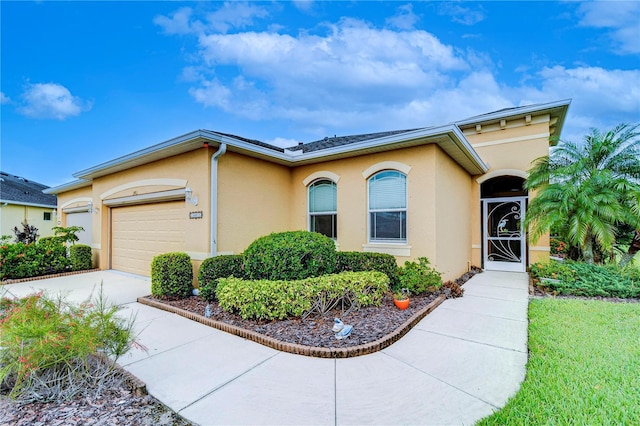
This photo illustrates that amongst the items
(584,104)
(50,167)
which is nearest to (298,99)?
(584,104)

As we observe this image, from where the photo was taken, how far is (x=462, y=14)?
27.2 ft

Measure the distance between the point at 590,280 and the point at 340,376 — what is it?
733 centimetres

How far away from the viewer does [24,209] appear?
59.2ft

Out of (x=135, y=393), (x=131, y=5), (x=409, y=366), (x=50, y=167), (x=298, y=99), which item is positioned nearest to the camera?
(x=135, y=393)

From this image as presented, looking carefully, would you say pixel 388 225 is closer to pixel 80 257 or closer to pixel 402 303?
pixel 402 303

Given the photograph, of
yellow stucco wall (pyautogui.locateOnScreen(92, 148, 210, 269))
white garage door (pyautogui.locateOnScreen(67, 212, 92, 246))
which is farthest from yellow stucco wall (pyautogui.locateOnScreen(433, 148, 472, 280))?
white garage door (pyautogui.locateOnScreen(67, 212, 92, 246))

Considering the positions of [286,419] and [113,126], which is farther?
[113,126]

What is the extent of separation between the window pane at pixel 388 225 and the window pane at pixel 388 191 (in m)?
0.20

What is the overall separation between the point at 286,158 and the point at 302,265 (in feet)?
12.2

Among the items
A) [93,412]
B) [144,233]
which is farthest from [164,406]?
[144,233]

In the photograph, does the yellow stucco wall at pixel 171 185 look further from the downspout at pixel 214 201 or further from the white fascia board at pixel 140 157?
the white fascia board at pixel 140 157

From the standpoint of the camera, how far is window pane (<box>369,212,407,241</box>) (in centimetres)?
712

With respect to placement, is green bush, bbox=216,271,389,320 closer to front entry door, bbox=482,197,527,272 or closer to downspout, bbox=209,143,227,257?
downspout, bbox=209,143,227,257

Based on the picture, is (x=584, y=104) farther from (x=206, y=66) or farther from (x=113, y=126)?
(x=113, y=126)
